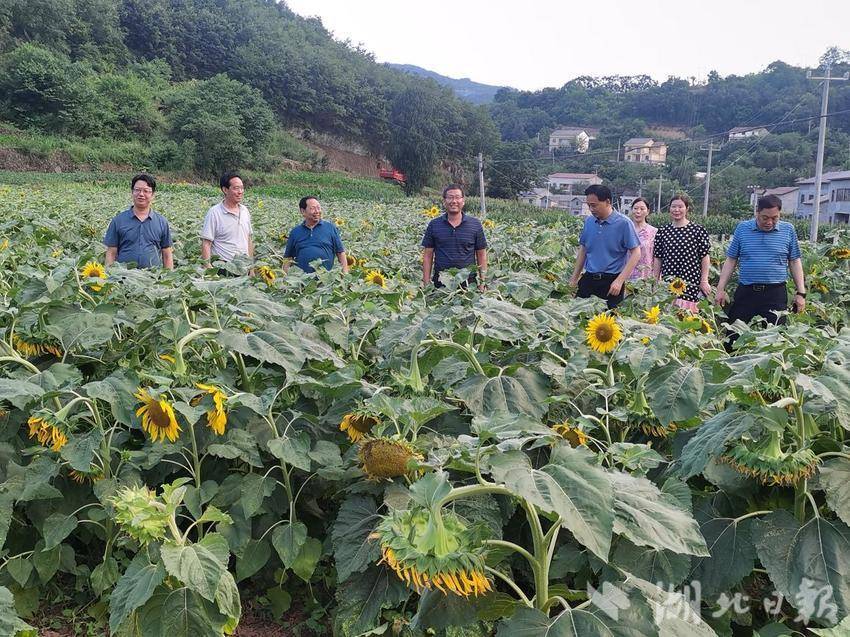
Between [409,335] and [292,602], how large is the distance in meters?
0.88

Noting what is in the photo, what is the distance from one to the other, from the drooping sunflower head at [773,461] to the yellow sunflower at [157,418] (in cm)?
131

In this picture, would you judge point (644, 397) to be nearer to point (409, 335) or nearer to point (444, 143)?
point (409, 335)

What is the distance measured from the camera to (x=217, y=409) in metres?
1.85

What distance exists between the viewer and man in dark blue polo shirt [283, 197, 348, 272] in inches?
205

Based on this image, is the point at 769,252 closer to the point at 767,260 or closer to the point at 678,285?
the point at 767,260

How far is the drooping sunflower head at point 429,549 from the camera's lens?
1.09 m

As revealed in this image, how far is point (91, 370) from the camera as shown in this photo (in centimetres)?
245

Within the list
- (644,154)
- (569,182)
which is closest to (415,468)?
(569,182)

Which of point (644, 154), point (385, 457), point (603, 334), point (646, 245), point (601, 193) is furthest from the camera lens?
point (644, 154)

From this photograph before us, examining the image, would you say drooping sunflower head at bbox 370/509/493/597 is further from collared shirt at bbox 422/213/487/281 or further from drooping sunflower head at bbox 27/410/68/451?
collared shirt at bbox 422/213/487/281

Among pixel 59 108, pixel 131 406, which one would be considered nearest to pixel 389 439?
pixel 131 406

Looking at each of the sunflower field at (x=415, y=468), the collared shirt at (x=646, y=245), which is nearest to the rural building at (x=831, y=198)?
the collared shirt at (x=646, y=245)

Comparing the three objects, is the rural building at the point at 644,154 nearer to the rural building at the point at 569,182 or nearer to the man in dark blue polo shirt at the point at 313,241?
the rural building at the point at 569,182

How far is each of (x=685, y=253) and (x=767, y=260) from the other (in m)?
0.69
